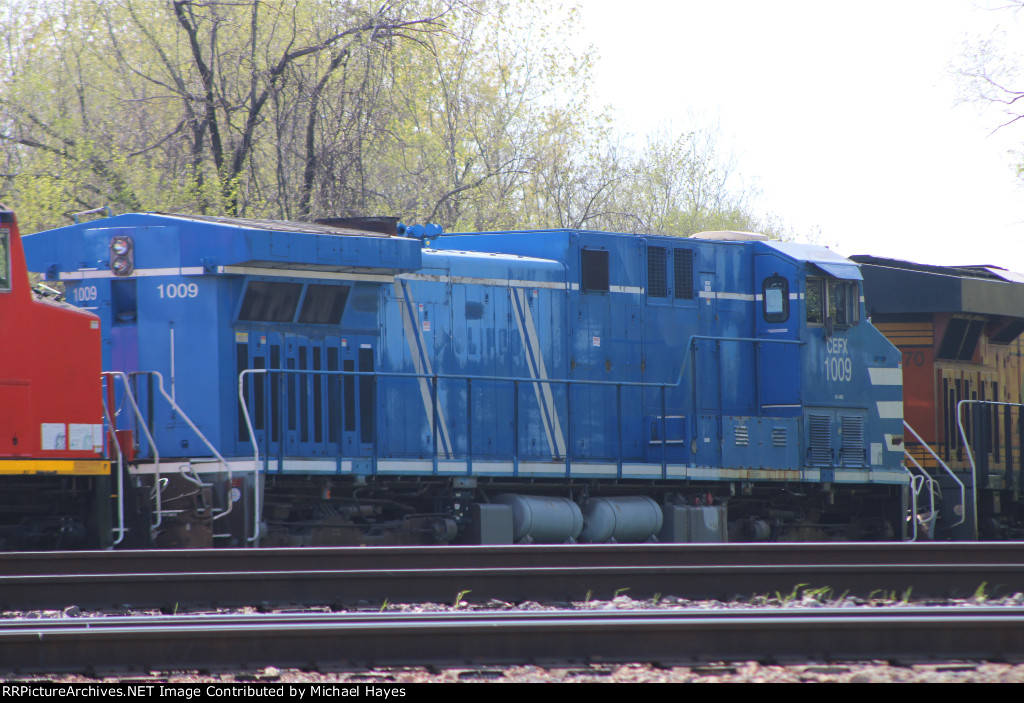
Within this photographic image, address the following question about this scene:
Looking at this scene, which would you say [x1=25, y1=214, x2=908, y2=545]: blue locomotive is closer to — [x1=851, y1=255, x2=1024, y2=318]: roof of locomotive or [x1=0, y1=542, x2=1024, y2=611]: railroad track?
[x1=0, y1=542, x2=1024, y2=611]: railroad track

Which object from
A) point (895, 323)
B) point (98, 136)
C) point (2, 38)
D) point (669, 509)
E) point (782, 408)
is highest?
point (2, 38)

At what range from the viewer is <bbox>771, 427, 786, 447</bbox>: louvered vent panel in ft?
41.3

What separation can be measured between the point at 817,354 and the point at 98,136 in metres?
11.0

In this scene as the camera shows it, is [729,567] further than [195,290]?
No

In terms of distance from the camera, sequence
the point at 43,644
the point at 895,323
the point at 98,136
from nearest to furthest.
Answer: the point at 43,644 < the point at 895,323 < the point at 98,136

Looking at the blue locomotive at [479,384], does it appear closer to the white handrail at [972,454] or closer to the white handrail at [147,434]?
the white handrail at [147,434]

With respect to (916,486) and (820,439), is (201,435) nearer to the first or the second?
(820,439)

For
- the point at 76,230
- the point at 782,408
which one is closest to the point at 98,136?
the point at 76,230

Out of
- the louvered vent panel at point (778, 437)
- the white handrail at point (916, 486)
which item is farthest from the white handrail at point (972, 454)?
the louvered vent panel at point (778, 437)

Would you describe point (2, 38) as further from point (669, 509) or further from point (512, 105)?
point (669, 509)

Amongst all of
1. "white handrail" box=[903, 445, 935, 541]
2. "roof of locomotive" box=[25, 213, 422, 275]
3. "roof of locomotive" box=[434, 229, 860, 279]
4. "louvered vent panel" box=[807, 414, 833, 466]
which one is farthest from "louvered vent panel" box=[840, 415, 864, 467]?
"roof of locomotive" box=[25, 213, 422, 275]

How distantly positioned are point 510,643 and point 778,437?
7.67 m

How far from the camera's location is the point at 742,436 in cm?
1234

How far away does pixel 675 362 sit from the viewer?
1289 centimetres
